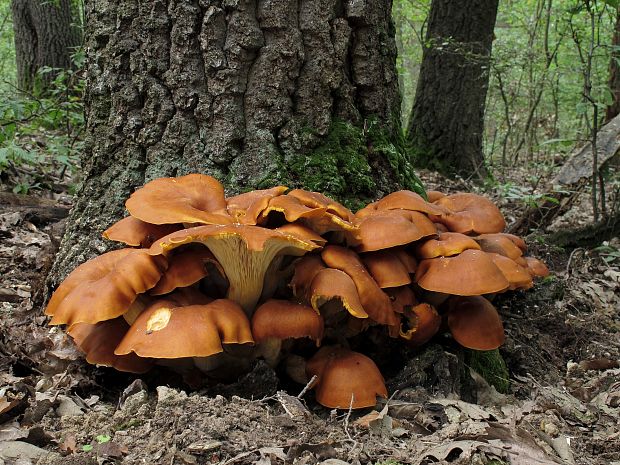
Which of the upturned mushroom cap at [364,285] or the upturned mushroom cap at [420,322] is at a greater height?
the upturned mushroom cap at [364,285]

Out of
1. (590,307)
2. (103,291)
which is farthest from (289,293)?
(590,307)

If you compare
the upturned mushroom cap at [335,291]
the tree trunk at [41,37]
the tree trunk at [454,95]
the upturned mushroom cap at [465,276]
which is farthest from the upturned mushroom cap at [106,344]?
the tree trunk at [41,37]

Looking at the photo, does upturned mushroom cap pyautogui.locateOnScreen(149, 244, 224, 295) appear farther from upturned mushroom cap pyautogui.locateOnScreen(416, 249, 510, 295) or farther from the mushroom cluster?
upturned mushroom cap pyautogui.locateOnScreen(416, 249, 510, 295)

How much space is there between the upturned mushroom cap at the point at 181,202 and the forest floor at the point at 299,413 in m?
0.82

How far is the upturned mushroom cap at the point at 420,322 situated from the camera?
3.01 meters

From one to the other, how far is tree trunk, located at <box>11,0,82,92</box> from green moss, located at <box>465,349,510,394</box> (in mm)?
10913

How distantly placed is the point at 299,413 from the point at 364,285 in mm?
686

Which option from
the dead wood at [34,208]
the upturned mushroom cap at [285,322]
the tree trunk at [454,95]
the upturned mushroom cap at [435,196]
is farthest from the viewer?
the tree trunk at [454,95]

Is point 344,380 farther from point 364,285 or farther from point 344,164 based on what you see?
point 344,164

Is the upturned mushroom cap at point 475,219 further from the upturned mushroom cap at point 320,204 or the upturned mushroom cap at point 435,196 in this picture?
the upturned mushroom cap at point 320,204

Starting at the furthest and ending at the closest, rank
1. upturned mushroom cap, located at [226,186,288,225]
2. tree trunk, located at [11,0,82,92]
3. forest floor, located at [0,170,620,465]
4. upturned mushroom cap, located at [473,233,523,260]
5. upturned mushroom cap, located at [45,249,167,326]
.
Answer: tree trunk, located at [11,0,82,92] → upturned mushroom cap, located at [473,233,523,260] → upturned mushroom cap, located at [226,186,288,225] → upturned mushroom cap, located at [45,249,167,326] → forest floor, located at [0,170,620,465]

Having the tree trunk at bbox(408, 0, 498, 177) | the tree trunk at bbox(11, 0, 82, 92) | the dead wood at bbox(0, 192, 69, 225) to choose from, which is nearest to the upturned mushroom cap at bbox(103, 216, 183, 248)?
the dead wood at bbox(0, 192, 69, 225)

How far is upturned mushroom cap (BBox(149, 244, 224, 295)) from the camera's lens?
269cm

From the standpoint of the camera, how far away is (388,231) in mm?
2836
